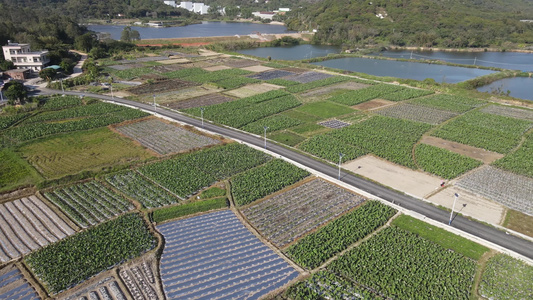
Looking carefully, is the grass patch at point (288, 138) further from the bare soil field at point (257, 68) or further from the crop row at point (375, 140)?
the bare soil field at point (257, 68)

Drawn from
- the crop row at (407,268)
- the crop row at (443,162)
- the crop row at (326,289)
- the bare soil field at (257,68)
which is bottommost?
the crop row at (326,289)

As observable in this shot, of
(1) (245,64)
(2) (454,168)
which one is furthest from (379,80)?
(2) (454,168)

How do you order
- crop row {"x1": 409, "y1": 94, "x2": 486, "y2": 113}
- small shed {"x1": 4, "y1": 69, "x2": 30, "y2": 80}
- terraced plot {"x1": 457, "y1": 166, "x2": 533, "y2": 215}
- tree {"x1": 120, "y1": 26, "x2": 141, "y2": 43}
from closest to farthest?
terraced plot {"x1": 457, "y1": 166, "x2": 533, "y2": 215}
crop row {"x1": 409, "y1": 94, "x2": 486, "y2": 113}
small shed {"x1": 4, "y1": 69, "x2": 30, "y2": 80}
tree {"x1": 120, "y1": 26, "x2": 141, "y2": 43}

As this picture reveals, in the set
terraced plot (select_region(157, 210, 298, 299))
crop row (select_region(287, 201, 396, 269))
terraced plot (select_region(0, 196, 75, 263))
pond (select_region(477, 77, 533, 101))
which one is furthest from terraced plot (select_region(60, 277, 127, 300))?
pond (select_region(477, 77, 533, 101))

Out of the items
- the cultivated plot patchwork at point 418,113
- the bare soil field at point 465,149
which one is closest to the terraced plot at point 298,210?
the bare soil field at point 465,149

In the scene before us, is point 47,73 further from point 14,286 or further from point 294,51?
point 294,51

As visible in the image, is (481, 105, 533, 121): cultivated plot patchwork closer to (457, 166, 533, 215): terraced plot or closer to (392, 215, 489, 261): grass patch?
(457, 166, 533, 215): terraced plot

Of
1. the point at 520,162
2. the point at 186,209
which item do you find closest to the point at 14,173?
the point at 186,209
